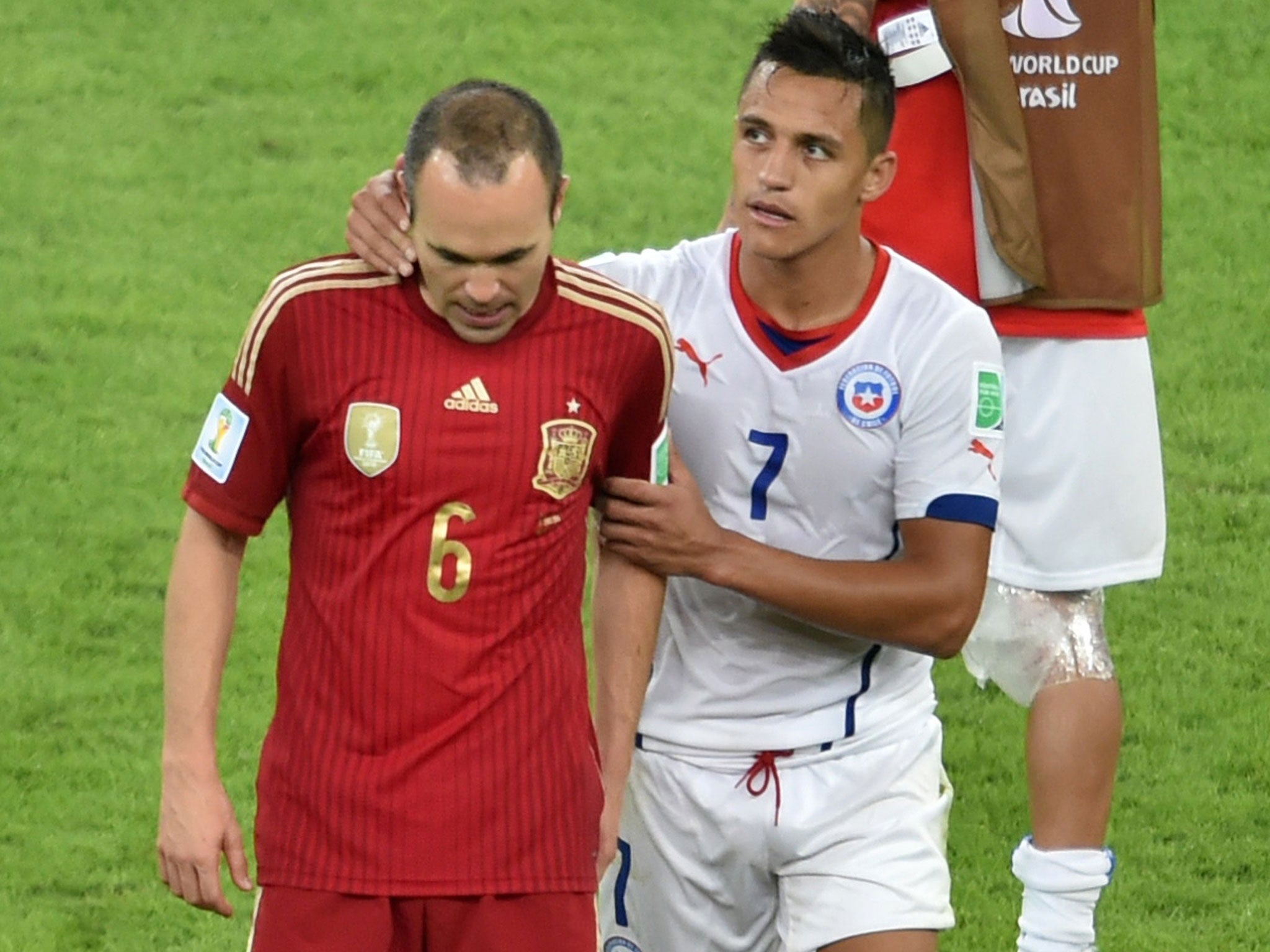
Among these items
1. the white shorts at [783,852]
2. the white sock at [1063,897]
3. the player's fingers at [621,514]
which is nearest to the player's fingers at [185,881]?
the player's fingers at [621,514]

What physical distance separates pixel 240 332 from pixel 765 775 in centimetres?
485

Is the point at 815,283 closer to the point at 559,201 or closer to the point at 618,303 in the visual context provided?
the point at 618,303

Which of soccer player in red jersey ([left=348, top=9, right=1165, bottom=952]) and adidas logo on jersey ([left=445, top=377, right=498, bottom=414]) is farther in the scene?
soccer player in red jersey ([left=348, top=9, right=1165, bottom=952])

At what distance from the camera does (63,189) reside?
9.71m

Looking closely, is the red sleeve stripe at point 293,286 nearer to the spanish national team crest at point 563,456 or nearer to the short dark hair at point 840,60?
the spanish national team crest at point 563,456

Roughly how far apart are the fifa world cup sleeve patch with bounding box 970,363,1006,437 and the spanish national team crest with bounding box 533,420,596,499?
751 mm

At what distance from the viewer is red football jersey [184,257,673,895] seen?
358cm

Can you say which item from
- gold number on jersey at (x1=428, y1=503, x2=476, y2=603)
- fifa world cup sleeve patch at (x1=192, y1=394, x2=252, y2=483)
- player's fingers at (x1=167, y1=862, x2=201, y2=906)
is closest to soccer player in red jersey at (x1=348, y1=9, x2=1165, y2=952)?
gold number on jersey at (x1=428, y1=503, x2=476, y2=603)

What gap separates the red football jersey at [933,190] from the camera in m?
4.96

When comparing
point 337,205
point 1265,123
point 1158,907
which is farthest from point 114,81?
point 1158,907

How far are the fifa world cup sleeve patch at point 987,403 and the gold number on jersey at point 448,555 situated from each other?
95 centimetres

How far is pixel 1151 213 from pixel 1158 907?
4.93ft

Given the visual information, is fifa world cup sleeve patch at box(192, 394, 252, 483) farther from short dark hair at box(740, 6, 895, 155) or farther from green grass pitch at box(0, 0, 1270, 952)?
green grass pitch at box(0, 0, 1270, 952)

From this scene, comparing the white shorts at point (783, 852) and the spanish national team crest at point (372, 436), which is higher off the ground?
the spanish national team crest at point (372, 436)
